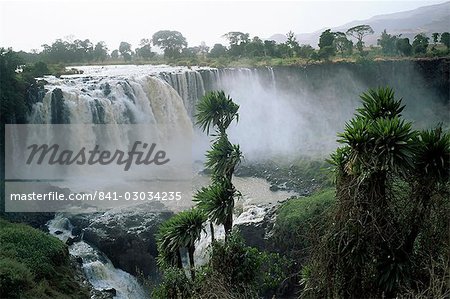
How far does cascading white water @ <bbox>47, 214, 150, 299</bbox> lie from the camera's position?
11961mm

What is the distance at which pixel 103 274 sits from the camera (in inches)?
486

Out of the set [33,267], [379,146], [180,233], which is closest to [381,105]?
[379,146]

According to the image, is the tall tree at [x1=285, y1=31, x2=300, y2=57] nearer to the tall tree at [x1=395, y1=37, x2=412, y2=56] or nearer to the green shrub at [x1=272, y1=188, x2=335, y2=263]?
the tall tree at [x1=395, y1=37, x2=412, y2=56]

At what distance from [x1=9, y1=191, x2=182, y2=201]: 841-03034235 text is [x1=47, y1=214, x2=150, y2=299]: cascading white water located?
2.24 meters

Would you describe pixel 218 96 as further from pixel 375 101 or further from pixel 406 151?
pixel 406 151

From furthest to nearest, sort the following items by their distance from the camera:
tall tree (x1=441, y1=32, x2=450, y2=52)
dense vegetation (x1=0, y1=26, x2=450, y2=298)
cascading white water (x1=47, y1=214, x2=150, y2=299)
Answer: tall tree (x1=441, y1=32, x2=450, y2=52), cascading white water (x1=47, y1=214, x2=150, y2=299), dense vegetation (x1=0, y1=26, x2=450, y2=298)

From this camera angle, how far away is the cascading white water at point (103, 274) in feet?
39.2

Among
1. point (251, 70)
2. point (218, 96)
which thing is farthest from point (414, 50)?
point (218, 96)

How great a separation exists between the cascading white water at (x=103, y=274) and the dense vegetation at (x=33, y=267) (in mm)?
1105

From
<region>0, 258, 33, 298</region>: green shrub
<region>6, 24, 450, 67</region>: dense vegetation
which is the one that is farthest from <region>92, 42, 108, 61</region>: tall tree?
<region>0, 258, 33, 298</region>: green shrub

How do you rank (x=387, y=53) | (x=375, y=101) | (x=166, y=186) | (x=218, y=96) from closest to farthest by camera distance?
(x=375, y=101) → (x=218, y=96) → (x=166, y=186) → (x=387, y=53)

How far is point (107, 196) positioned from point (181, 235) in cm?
974

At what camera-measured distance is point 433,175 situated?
5.54 meters

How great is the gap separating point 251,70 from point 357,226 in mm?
22083
